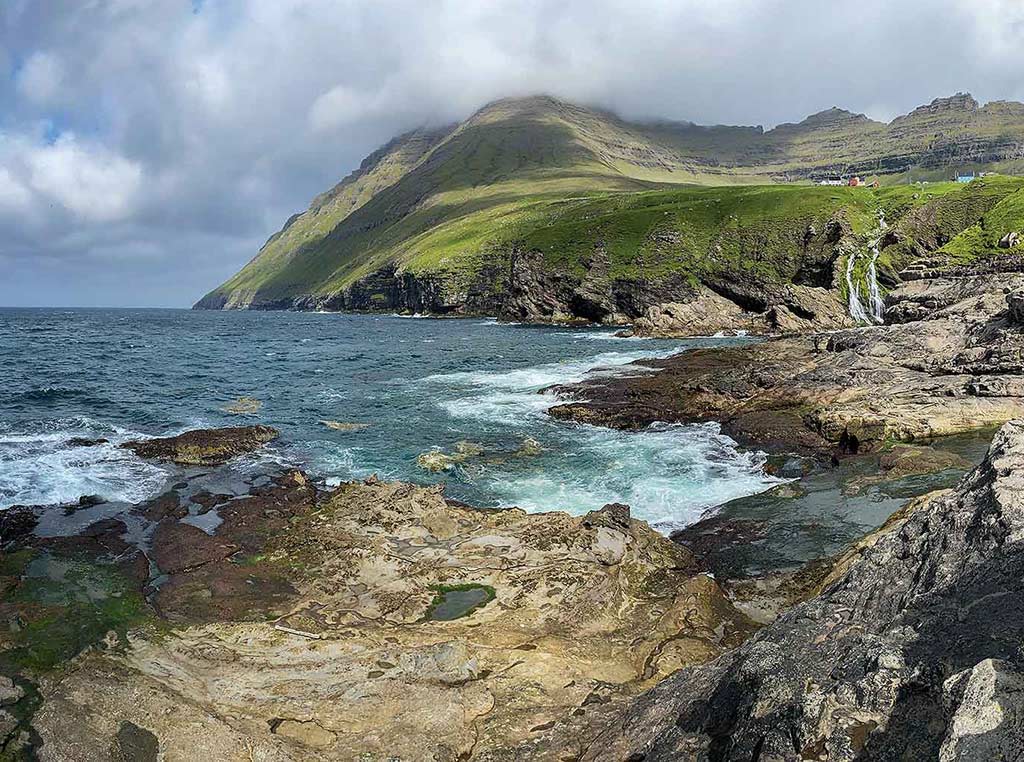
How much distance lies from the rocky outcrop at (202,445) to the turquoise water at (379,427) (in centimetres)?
111

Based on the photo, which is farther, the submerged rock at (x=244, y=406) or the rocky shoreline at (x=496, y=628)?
the submerged rock at (x=244, y=406)

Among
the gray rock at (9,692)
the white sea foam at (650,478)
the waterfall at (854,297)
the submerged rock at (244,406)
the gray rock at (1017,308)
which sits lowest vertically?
the white sea foam at (650,478)

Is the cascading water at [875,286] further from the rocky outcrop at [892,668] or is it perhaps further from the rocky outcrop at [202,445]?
the rocky outcrop at [892,668]

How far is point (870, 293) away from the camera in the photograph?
377 ft

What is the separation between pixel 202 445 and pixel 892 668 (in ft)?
114

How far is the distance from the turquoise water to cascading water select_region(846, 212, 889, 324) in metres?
52.0

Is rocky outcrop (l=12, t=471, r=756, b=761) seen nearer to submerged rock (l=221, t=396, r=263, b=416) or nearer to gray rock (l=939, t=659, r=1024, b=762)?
gray rock (l=939, t=659, r=1024, b=762)

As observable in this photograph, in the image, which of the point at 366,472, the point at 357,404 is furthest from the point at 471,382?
the point at 366,472

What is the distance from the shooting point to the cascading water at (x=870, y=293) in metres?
111

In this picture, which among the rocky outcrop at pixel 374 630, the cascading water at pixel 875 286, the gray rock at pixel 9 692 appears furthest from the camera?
the cascading water at pixel 875 286

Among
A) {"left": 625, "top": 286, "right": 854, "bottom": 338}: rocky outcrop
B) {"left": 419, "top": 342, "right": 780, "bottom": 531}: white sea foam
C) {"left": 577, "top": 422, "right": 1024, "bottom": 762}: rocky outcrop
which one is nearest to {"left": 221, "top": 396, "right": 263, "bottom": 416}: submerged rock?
{"left": 419, "top": 342, "right": 780, "bottom": 531}: white sea foam

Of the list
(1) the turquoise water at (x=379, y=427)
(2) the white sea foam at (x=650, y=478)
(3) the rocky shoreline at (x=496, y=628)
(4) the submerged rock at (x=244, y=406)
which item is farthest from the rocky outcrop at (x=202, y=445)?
(2) the white sea foam at (x=650, y=478)

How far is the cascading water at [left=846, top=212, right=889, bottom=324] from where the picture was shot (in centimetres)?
11081

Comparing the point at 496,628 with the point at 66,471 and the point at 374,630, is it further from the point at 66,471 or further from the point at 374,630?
the point at 66,471
